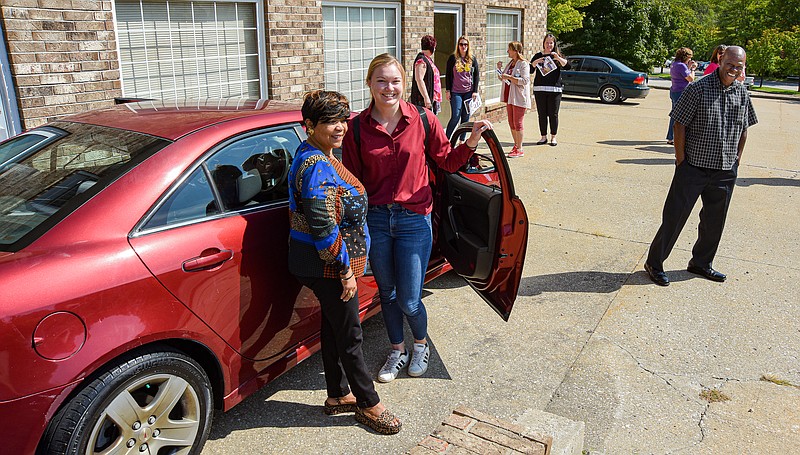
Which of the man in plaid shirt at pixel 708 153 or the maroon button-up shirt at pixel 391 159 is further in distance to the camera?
the man in plaid shirt at pixel 708 153

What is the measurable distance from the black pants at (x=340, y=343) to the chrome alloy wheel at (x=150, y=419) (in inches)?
28.2

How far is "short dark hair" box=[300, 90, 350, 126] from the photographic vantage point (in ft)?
9.88

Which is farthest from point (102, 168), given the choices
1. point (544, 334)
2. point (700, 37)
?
point (700, 37)

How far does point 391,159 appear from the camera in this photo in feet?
11.3

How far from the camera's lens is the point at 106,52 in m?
6.03

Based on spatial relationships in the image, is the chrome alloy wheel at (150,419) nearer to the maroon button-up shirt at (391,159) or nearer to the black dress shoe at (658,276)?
the maroon button-up shirt at (391,159)

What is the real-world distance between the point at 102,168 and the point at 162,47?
14.5 feet

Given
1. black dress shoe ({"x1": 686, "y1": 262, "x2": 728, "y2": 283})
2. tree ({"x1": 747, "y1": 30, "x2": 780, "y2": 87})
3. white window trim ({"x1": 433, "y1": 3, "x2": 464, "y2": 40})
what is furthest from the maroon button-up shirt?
tree ({"x1": 747, "y1": 30, "x2": 780, "y2": 87})

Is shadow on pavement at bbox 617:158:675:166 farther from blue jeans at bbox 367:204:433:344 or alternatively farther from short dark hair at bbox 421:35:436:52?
blue jeans at bbox 367:204:433:344

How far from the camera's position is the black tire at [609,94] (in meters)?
19.0

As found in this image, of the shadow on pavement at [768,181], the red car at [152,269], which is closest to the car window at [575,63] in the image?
the shadow on pavement at [768,181]

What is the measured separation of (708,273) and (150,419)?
4520 mm

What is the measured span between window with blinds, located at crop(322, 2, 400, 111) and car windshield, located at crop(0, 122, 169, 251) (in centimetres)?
601

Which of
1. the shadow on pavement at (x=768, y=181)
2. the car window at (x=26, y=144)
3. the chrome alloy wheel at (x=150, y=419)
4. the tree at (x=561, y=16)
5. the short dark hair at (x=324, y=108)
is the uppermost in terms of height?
the tree at (x=561, y=16)
